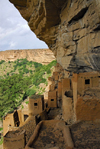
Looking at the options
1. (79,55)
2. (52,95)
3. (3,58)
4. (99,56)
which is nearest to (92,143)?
(99,56)

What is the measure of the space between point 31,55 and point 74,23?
36.2m

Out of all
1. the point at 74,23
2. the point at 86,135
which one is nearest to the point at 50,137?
the point at 86,135

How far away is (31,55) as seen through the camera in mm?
40312

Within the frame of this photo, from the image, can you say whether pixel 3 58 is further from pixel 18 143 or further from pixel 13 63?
pixel 18 143

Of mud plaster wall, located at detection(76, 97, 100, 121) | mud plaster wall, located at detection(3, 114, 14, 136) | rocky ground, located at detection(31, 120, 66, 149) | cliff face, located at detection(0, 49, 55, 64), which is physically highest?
cliff face, located at detection(0, 49, 55, 64)

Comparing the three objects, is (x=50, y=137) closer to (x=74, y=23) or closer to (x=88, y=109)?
(x=88, y=109)

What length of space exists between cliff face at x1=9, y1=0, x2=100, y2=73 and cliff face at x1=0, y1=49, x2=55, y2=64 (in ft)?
94.9

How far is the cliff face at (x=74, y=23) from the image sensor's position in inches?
154

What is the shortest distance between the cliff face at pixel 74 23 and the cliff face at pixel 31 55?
28.9 m

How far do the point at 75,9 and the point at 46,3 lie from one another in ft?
4.78

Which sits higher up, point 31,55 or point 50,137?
point 31,55

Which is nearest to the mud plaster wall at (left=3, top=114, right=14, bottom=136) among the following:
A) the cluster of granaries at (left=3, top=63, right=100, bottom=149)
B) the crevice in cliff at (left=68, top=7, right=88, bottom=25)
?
the cluster of granaries at (left=3, top=63, right=100, bottom=149)

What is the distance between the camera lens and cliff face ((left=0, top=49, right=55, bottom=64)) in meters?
37.0

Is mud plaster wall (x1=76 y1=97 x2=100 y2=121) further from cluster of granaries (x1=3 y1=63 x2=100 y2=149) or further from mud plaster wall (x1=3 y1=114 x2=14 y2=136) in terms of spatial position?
mud plaster wall (x1=3 y1=114 x2=14 y2=136)
